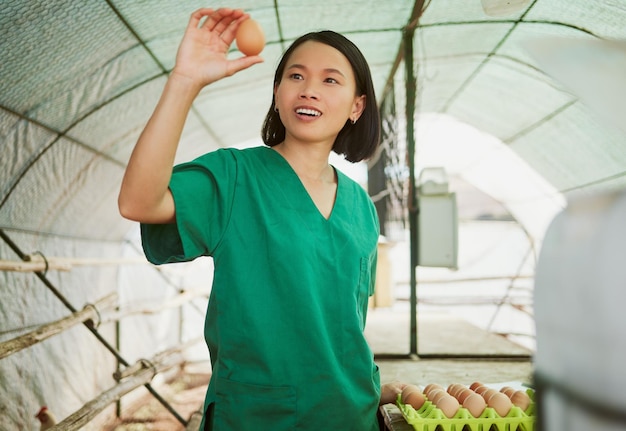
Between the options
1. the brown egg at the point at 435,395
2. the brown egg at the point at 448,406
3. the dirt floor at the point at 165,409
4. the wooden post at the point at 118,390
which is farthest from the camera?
the dirt floor at the point at 165,409

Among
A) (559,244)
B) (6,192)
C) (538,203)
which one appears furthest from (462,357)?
(538,203)

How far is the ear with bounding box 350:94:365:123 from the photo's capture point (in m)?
1.70

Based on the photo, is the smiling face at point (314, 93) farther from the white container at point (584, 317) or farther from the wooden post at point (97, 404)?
the wooden post at point (97, 404)

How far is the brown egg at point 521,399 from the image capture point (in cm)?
159

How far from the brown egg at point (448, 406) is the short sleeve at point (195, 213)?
2.87 feet

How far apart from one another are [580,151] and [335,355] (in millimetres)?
5514

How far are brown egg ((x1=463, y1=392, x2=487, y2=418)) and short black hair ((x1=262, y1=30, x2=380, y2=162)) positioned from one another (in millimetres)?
971

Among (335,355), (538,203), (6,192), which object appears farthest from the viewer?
(538,203)

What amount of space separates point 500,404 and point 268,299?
0.83m

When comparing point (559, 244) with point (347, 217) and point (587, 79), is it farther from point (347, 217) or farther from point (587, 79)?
point (347, 217)

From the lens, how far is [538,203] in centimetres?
831

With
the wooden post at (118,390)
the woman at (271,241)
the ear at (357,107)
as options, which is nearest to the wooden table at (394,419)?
the woman at (271,241)

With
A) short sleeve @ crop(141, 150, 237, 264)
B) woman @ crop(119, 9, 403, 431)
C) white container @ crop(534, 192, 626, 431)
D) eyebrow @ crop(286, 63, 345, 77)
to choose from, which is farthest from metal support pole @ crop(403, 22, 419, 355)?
white container @ crop(534, 192, 626, 431)

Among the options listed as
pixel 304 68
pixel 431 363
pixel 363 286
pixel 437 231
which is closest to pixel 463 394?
pixel 363 286
